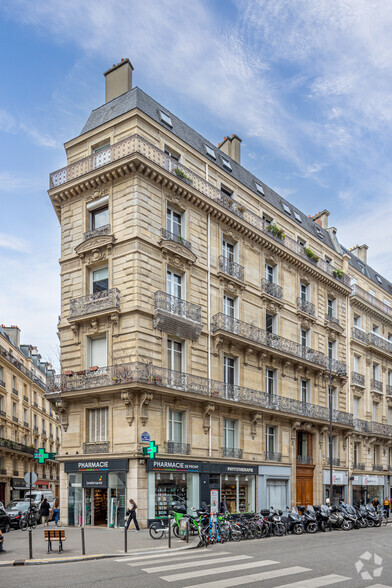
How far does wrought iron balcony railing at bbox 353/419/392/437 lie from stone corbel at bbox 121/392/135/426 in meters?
20.4

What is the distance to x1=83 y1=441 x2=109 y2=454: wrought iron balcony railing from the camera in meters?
22.5

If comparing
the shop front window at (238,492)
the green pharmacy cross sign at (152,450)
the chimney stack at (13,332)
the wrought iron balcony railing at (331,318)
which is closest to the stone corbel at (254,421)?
the shop front window at (238,492)

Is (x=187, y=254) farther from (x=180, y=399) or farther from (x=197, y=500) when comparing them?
(x=197, y=500)

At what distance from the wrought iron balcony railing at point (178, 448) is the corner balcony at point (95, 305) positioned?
18.1 ft

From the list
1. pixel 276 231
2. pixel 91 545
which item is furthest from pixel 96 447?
pixel 276 231

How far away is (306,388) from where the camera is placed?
3312cm

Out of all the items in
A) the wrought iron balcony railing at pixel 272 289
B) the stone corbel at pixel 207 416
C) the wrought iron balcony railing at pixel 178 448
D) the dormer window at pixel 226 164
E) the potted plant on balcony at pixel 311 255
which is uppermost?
the dormer window at pixel 226 164

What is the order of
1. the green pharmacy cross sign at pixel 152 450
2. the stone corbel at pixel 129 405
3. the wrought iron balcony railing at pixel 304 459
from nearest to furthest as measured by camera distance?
1. the green pharmacy cross sign at pixel 152 450
2. the stone corbel at pixel 129 405
3. the wrought iron balcony railing at pixel 304 459

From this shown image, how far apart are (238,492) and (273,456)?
10.4 ft

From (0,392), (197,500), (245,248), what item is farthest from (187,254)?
(0,392)

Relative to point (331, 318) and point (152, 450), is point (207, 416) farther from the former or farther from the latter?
point (331, 318)

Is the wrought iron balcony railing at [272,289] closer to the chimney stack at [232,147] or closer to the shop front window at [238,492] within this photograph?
the chimney stack at [232,147]

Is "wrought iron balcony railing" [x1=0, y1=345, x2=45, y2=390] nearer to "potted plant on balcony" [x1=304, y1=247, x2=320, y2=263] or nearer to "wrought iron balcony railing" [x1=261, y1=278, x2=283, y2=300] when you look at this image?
"wrought iron balcony railing" [x1=261, y1=278, x2=283, y2=300]

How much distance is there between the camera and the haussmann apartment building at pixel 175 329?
22.4 metres
